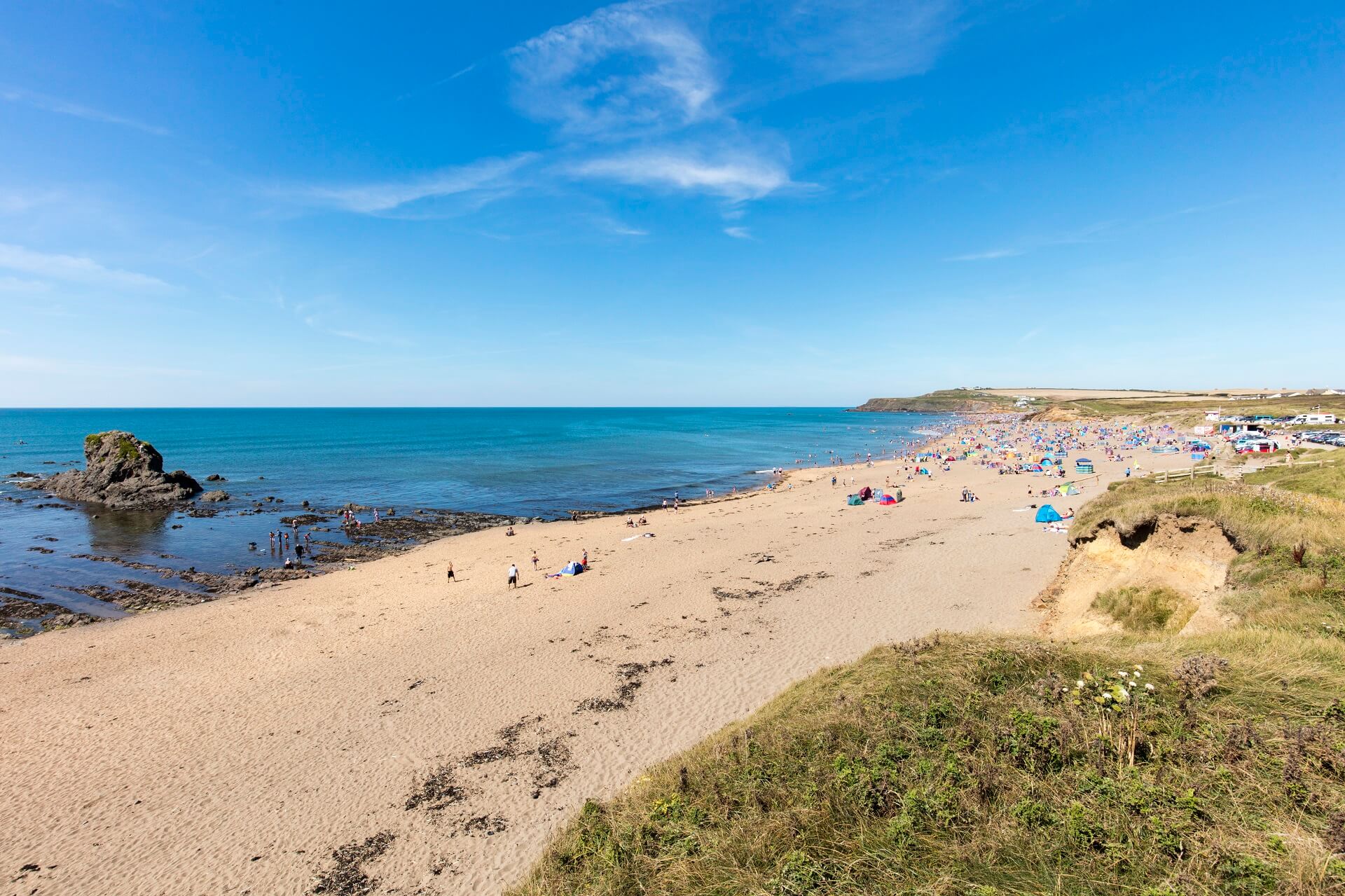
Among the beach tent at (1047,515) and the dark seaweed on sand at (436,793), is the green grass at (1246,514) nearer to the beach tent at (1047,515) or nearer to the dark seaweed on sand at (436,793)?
the beach tent at (1047,515)

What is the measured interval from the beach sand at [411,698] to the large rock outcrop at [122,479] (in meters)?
34.8

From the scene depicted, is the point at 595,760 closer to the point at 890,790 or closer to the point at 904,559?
the point at 890,790

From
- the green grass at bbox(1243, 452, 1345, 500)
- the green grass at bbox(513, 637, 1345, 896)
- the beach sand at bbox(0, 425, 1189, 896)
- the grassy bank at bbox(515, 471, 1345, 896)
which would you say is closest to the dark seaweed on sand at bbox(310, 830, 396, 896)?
the beach sand at bbox(0, 425, 1189, 896)

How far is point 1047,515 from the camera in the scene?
3238 cm

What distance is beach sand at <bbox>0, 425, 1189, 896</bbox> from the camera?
1049 cm

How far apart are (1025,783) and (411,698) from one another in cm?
1496

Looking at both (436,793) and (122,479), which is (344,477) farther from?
(436,793)

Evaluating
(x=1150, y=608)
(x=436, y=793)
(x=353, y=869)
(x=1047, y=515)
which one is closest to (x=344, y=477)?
(x=436, y=793)

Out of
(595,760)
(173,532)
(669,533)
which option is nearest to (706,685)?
(595,760)

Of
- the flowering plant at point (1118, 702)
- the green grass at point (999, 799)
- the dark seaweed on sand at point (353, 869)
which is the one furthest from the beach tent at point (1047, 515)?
the dark seaweed on sand at point (353, 869)

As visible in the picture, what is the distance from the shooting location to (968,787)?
6352mm

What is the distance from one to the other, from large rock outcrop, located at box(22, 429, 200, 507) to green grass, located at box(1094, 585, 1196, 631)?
6537cm

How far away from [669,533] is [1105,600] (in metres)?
24.6

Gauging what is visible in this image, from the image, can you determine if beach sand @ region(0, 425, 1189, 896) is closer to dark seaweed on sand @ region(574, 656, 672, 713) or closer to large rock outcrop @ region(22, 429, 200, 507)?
dark seaweed on sand @ region(574, 656, 672, 713)
